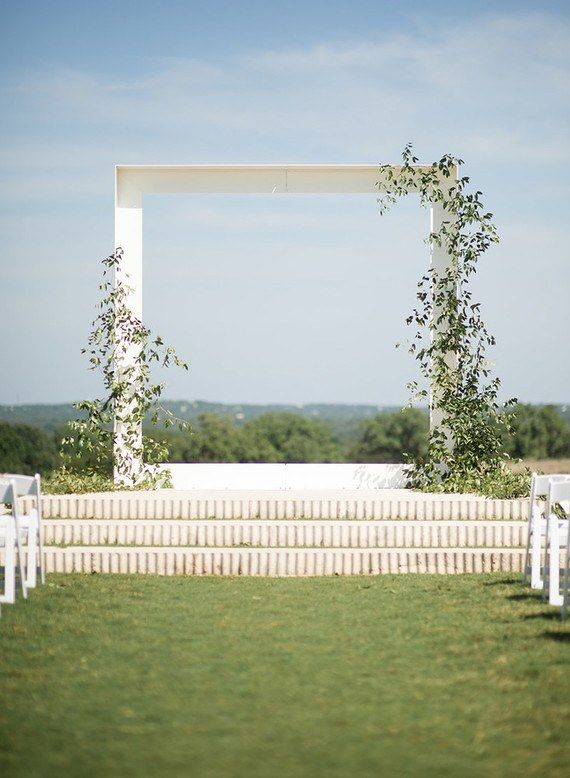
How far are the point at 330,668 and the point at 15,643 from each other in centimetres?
143

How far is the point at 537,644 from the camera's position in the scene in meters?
4.93

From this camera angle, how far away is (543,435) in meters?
38.4

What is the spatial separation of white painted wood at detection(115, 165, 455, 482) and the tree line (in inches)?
1029

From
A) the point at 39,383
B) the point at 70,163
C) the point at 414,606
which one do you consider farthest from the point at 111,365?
the point at 70,163

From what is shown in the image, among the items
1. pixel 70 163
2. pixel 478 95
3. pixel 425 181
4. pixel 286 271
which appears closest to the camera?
pixel 425 181

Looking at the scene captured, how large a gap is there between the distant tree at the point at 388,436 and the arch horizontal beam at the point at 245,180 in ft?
159

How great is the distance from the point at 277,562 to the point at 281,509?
5.66 ft

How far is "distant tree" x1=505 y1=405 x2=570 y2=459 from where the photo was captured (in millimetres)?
36125

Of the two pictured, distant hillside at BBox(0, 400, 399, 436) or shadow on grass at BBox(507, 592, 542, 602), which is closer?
shadow on grass at BBox(507, 592, 542, 602)

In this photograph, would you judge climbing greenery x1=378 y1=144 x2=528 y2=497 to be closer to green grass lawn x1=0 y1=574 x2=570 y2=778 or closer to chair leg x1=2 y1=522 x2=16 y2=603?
green grass lawn x1=0 y1=574 x2=570 y2=778

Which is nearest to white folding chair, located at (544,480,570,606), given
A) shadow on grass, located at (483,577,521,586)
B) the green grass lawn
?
the green grass lawn

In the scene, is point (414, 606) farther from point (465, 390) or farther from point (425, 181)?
point (425, 181)

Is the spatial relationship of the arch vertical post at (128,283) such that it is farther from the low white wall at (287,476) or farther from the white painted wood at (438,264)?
the white painted wood at (438,264)

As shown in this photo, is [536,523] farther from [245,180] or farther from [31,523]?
[245,180]
